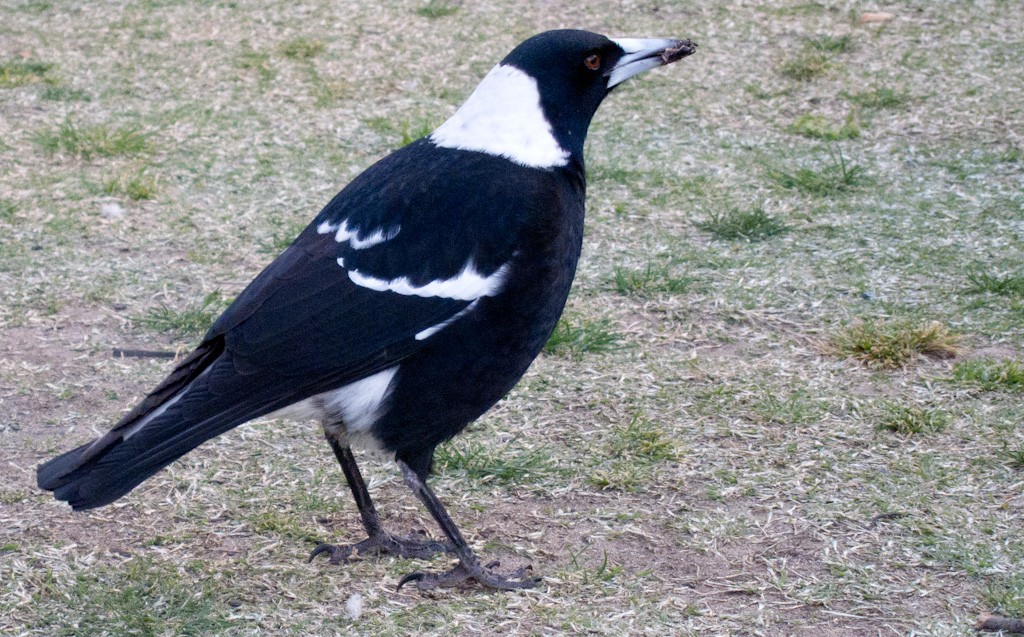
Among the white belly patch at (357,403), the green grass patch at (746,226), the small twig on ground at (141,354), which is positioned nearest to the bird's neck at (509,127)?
the white belly patch at (357,403)

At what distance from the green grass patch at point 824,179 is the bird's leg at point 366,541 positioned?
260 cm

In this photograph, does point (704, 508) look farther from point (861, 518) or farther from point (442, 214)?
point (442, 214)

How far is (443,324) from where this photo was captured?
105 inches

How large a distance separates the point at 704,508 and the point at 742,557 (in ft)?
0.77

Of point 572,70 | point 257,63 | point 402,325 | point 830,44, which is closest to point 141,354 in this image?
point 402,325

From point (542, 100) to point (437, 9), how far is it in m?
3.74

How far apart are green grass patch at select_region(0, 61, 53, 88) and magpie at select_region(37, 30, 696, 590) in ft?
11.8

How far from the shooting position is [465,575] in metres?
2.75

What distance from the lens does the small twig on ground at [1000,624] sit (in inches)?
97.2

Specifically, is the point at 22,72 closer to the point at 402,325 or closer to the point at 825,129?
the point at 825,129

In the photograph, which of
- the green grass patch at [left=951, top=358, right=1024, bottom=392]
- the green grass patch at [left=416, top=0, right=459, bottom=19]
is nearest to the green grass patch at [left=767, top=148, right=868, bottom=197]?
Answer: the green grass patch at [left=951, top=358, right=1024, bottom=392]

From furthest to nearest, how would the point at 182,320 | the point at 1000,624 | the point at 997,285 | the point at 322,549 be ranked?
the point at 997,285, the point at 182,320, the point at 322,549, the point at 1000,624

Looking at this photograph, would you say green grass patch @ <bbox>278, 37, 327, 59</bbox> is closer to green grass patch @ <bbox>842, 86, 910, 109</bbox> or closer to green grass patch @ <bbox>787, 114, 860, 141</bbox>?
green grass patch @ <bbox>787, 114, 860, 141</bbox>

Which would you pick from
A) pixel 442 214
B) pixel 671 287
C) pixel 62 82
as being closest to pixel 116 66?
pixel 62 82
